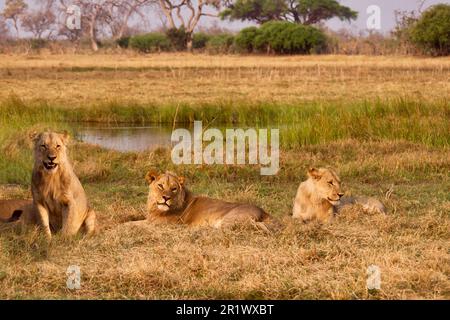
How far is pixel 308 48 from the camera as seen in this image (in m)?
37.5

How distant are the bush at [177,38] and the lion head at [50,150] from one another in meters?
37.3

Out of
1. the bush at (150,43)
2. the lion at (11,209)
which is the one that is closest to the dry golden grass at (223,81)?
A: the lion at (11,209)

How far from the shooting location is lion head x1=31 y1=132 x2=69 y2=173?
6.36 metres

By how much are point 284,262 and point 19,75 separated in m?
20.2

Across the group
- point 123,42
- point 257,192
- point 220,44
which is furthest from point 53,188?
point 123,42

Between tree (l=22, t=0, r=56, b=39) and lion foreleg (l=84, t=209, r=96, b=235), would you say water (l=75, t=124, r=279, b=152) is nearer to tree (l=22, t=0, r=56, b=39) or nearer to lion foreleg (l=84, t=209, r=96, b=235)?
lion foreleg (l=84, t=209, r=96, b=235)

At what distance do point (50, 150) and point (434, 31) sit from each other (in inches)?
1042

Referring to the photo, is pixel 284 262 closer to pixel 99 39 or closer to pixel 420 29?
pixel 420 29

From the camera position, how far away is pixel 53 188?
6457 mm

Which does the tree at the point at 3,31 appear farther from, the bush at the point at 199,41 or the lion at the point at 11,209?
the lion at the point at 11,209

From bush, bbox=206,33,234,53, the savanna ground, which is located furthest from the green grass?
bush, bbox=206,33,234,53

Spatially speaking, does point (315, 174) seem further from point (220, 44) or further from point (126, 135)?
point (220, 44)

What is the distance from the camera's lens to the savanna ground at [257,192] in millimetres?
5379
